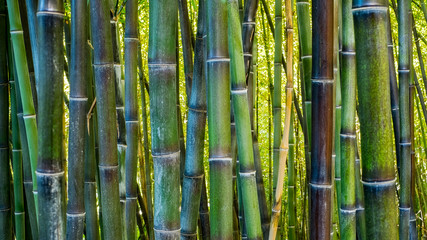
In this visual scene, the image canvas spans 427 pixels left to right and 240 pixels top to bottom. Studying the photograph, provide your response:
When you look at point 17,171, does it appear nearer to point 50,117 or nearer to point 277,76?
point 50,117

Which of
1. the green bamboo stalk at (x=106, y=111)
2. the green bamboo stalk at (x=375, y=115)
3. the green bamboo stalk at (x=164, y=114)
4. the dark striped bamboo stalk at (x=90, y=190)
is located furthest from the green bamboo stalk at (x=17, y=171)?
the green bamboo stalk at (x=375, y=115)

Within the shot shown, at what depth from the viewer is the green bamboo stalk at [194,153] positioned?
1.02 metres

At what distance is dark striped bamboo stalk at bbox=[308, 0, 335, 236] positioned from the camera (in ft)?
2.34

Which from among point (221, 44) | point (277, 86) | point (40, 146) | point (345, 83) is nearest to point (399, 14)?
point (277, 86)

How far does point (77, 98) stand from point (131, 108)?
46 centimetres

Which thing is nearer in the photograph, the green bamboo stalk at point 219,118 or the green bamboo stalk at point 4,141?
the green bamboo stalk at point 219,118

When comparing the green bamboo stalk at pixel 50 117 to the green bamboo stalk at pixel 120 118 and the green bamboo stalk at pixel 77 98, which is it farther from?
the green bamboo stalk at pixel 120 118

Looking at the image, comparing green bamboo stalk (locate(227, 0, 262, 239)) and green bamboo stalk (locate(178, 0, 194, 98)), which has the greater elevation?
green bamboo stalk (locate(178, 0, 194, 98))

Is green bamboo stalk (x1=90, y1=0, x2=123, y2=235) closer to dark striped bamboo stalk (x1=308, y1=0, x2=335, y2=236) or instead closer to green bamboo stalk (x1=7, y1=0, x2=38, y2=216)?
green bamboo stalk (x1=7, y1=0, x2=38, y2=216)

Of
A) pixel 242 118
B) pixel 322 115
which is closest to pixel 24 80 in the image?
pixel 242 118

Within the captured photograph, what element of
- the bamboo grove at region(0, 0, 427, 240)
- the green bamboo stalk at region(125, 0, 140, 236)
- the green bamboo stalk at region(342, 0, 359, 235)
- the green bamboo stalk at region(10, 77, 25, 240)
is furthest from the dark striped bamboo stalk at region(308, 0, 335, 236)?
the green bamboo stalk at region(10, 77, 25, 240)

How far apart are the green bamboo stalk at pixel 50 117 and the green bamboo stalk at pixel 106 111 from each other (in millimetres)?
73

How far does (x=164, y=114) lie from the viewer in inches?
33.6

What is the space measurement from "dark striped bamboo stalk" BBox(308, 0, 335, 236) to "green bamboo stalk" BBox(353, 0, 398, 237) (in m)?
0.08
